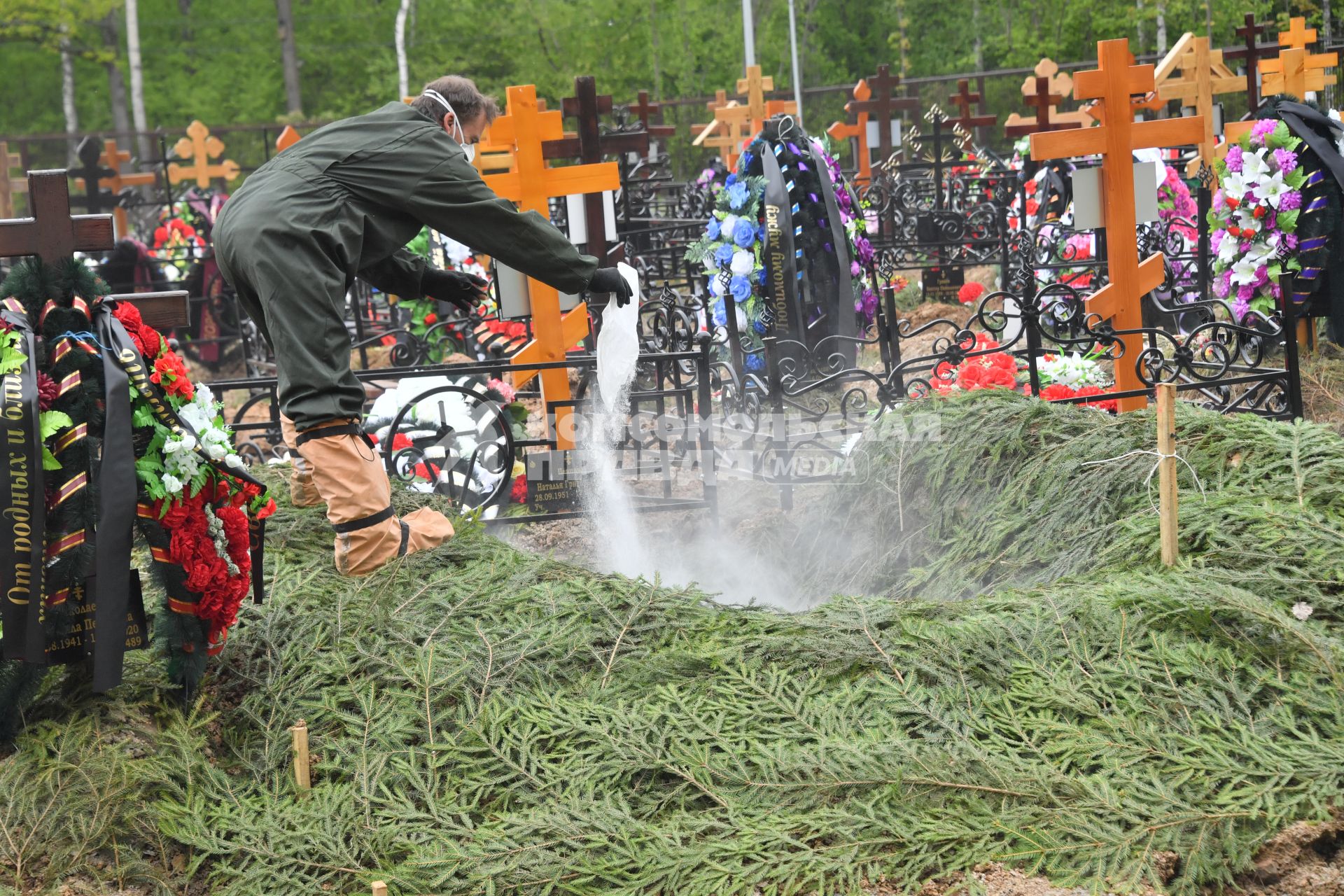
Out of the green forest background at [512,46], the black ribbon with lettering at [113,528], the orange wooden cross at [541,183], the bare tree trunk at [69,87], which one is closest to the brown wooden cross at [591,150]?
the orange wooden cross at [541,183]

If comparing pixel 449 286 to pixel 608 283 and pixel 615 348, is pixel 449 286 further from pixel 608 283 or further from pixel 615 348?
pixel 615 348

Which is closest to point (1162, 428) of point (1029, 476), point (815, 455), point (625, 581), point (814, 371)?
point (1029, 476)

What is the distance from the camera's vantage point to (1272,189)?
8.06 meters

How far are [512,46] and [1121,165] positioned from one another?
70.7 feet

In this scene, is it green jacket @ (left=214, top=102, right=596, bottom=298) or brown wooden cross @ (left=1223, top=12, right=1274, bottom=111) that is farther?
brown wooden cross @ (left=1223, top=12, right=1274, bottom=111)

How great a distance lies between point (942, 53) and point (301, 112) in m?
14.0

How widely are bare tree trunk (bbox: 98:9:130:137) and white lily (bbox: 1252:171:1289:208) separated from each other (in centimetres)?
2574

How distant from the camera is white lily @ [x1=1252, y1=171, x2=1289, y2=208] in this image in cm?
802

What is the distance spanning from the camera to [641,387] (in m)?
8.83

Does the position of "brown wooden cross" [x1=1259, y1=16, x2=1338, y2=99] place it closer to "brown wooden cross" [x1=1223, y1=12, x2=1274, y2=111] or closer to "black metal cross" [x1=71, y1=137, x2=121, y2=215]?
"brown wooden cross" [x1=1223, y1=12, x2=1274, y2=111]

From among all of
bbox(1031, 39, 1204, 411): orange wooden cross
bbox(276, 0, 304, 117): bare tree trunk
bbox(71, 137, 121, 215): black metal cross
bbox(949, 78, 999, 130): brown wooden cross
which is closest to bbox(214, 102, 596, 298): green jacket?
bbox(1031, 39, 1204, 411): orange wooden cross

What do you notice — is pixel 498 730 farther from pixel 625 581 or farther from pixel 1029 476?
pixel 1029 476

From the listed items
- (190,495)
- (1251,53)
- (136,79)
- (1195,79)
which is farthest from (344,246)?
(136,79)

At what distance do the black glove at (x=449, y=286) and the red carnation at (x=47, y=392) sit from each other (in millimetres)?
1763
